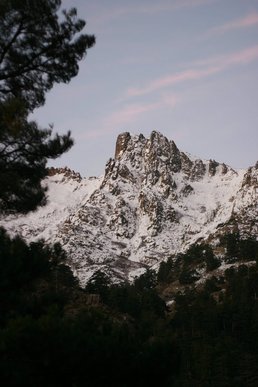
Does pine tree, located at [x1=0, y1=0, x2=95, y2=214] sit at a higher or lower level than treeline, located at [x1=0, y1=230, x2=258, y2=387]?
higher

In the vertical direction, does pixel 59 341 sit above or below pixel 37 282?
below

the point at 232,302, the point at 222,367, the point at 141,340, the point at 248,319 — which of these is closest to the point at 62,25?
the point at 141,340

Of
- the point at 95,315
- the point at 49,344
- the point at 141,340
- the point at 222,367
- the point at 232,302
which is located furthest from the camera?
the point at 232,302

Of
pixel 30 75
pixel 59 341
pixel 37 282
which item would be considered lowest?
pixel 59 341

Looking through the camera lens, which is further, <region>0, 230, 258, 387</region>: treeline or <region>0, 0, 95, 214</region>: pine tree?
<region>0, 0, 95, 214</region>: pine tree

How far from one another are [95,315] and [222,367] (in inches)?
1799

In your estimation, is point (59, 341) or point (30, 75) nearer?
point (59, 341)

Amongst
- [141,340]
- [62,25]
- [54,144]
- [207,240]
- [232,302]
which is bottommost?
[141,340]

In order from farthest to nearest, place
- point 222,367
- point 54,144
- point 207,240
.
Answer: point 207,240 < point 222,367 < point 54,144

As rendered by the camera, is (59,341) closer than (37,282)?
Yes

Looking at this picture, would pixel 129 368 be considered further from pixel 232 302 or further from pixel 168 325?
pixel 232 302

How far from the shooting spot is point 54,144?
14.1 m

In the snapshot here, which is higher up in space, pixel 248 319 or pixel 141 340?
pixel 248 319

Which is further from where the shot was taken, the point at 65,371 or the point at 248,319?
the point at 248,319
